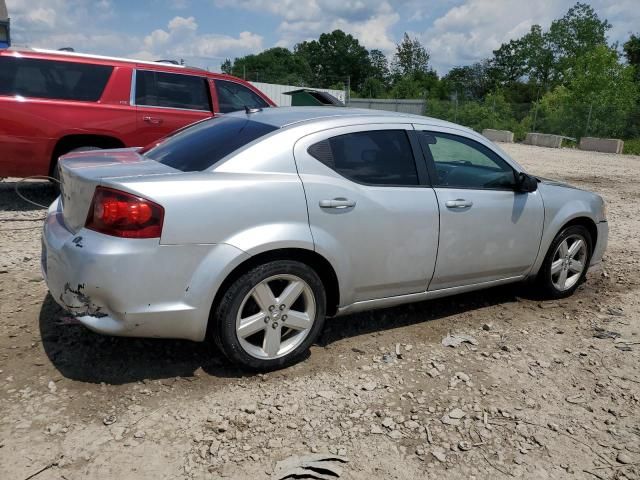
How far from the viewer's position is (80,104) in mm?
6766

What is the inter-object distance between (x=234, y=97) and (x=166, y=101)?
40.1 inches

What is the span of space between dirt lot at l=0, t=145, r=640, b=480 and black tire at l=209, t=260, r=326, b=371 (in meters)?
0.11

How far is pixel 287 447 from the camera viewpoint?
9.02ft

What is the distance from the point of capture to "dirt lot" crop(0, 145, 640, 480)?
266 cm

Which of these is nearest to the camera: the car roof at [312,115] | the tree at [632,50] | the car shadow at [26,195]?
the car roof at [312,115]

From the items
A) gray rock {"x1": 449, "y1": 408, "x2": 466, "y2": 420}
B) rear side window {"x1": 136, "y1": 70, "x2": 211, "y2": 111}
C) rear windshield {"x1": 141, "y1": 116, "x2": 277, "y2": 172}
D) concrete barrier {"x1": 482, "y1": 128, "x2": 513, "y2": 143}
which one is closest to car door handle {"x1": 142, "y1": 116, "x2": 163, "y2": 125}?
rear side window {"x1": 136, "y1": 70, "x2": 211, "y2": 111}

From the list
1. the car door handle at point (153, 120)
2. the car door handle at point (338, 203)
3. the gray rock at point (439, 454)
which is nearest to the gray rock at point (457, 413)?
the gray rock at point (439, 454)

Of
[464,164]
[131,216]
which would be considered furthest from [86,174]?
[464,164]

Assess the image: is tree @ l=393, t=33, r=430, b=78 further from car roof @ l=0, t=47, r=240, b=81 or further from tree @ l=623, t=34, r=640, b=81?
car roof @ l=0, t=47, r=240, b=81

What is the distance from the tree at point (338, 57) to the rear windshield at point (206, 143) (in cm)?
9439

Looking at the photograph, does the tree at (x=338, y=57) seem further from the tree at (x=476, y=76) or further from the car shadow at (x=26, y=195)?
the car shadow at (x=26, y=195)

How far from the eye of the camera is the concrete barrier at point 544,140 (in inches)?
991

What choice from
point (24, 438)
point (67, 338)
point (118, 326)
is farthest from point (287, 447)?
A: point (67, 338)

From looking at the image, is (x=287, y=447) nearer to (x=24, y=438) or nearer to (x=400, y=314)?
(x=24, y=438)
